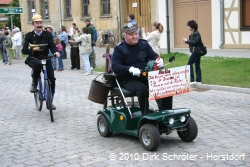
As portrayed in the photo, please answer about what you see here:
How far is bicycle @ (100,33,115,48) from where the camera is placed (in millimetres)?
29234

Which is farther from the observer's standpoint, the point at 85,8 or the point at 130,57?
the point at 85,8

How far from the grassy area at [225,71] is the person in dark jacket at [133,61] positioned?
554 cm

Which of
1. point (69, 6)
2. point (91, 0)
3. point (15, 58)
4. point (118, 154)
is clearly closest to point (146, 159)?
point (118, 154)

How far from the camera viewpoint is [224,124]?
26.0ft

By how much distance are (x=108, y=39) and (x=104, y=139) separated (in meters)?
22.6

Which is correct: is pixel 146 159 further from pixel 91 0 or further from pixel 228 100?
pixel 91 0

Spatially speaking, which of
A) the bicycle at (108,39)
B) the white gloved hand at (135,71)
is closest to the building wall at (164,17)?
the bicycle at (108,39)

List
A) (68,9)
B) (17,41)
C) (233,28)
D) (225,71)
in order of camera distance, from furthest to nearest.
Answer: (68,9) → (17,41) → (233,28) → (225,71)

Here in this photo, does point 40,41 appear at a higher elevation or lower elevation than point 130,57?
higher

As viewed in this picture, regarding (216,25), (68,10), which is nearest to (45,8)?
(68,10)

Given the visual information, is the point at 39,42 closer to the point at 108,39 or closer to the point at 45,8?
the point at 108,39

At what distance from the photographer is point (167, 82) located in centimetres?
659

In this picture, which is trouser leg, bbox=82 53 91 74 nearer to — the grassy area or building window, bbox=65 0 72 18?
the grassy area

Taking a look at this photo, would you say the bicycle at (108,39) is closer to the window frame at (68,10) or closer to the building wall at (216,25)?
the window frame at (68,10)
